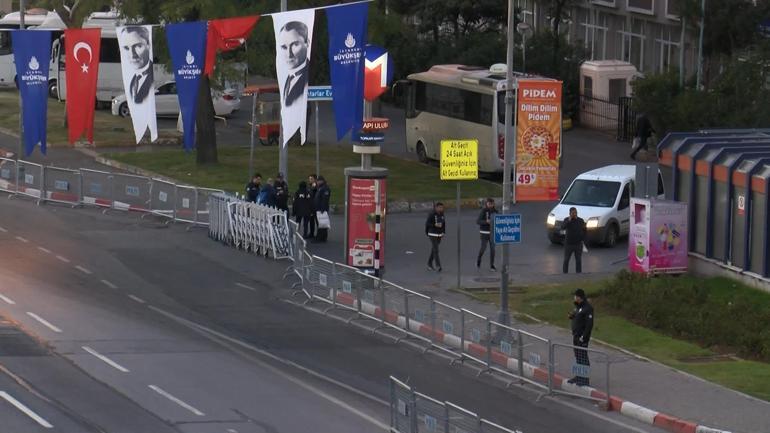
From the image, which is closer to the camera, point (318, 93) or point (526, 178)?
point (526, 178)

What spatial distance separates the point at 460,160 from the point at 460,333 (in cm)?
594

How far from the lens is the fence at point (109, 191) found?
35938 millimetres

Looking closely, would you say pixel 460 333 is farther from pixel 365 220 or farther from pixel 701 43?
pixel 701 43

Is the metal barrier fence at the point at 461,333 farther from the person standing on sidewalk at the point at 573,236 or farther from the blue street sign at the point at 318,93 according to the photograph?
the blue street sign at the point at 318,93

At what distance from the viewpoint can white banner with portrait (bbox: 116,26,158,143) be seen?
3011 cm

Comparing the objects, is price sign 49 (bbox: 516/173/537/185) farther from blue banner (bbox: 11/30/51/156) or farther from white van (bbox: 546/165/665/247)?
blue banner (bbox: 11/30/51/156)

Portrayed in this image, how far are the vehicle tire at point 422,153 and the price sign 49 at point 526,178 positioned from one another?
22.2 meters

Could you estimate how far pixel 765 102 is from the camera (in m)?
42.8

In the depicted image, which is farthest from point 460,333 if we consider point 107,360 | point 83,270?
point 83,270

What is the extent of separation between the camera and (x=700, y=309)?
2572 centimetres

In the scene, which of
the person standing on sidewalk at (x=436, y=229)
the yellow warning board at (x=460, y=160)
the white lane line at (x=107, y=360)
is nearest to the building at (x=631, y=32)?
the person standing on sidewalk at (x=436, y=229)

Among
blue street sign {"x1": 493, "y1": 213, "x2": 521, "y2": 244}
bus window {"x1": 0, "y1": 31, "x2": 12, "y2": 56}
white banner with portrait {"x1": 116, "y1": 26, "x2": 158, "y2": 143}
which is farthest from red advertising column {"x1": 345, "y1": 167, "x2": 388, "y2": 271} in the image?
bus window {"x1": 0, "y1": 31, "x2": 12, "y2": 56}

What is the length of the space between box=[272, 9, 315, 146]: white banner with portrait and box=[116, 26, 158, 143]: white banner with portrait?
291cm

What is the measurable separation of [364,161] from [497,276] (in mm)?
3712
